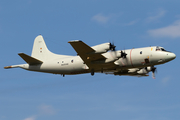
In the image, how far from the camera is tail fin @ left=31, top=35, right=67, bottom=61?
37.1 meters

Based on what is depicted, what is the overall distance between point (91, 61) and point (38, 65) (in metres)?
7.44

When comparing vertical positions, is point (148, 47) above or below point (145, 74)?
above

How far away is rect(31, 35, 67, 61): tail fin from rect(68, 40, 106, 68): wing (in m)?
6.38

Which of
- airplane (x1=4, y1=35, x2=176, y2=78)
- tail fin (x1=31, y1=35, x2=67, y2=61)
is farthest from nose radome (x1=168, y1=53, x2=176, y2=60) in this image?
tail fin (x1=31, y1=35, x2=67, y2=61)

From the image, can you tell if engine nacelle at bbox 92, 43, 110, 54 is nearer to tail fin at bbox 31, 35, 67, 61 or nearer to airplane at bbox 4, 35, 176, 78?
airplane at bbox 4, 35, 176, 78

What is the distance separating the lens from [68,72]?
34.1 metres

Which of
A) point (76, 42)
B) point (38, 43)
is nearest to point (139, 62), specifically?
point (76, 42)

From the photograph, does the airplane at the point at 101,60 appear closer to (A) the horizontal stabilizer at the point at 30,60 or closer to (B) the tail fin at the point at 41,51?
(A) the horizontal stabilizer at the point at 30,60

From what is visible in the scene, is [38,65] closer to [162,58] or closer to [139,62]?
[139,62]

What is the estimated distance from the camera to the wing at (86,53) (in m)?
29.3

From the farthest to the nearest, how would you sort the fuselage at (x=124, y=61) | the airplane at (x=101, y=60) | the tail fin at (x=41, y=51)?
1. the tail fin at (x=41, y=51)
2. the fuselage at (x=124, y=61)
3. the airplane at (x=101, y=60)

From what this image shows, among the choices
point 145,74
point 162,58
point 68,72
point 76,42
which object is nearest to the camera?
point 76,42

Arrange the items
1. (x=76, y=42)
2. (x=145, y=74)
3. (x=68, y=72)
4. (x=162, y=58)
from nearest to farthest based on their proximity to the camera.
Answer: (x=76, y=42)
(x=162, y=58)
(x=68, y=72)
(x=145, y=74)

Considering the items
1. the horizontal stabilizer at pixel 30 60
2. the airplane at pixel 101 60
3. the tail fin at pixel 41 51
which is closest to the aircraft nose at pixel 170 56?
the airplane at pixel 101 60
